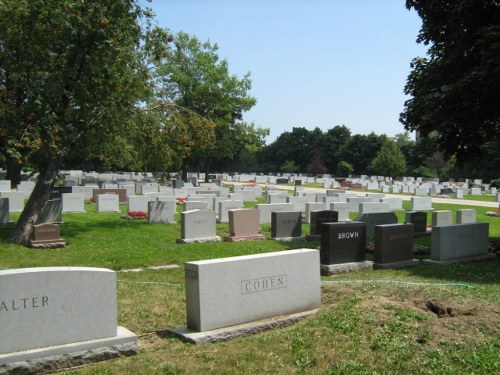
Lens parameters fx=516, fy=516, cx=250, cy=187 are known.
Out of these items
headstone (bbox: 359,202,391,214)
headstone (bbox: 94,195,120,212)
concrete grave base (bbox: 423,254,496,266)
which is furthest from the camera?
headstone (bbox: 94,195,120,212)

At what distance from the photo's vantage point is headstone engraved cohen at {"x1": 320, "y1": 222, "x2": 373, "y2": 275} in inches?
468

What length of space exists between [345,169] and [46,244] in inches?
2717

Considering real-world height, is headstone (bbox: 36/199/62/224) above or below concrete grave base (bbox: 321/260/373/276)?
above

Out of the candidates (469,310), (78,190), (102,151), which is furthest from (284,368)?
(78,190)

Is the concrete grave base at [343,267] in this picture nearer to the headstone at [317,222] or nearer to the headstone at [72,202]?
the headstone at [317,222]

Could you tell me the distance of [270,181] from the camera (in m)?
62.2

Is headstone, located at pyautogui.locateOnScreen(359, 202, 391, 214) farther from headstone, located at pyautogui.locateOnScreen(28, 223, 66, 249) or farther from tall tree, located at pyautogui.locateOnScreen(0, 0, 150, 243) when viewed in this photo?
headstone, located at pyautogui.locateOnScreen(28, 223, 66, 249)

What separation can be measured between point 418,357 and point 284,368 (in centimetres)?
153

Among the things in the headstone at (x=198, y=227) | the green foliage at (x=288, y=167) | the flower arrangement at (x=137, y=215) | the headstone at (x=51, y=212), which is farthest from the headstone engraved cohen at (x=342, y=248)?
the green foliage at (x=288, y=167)

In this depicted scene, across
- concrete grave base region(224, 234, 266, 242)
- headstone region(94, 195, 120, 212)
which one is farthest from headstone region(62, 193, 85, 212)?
concrete grave base region(224, 234, 266, 242)

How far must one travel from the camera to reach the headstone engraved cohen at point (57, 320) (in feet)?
17.4

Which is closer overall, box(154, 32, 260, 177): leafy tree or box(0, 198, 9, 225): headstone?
box(0, 198, 9, 225): headstone

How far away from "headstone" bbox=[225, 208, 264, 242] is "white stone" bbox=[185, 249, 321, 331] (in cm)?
924

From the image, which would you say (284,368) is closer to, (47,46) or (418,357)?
(418,357)
